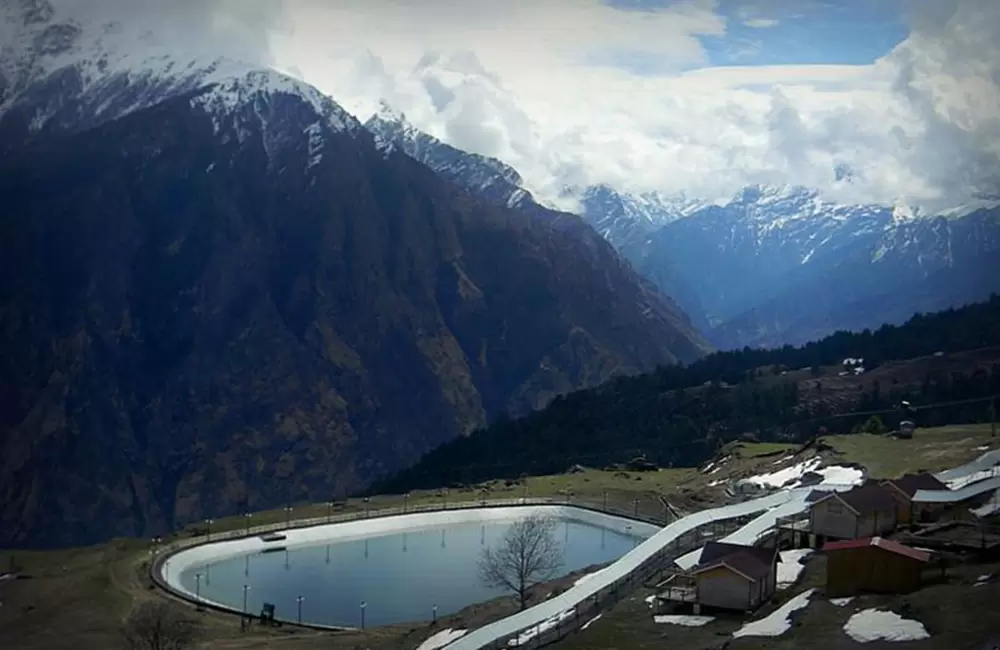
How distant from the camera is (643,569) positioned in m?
60.9

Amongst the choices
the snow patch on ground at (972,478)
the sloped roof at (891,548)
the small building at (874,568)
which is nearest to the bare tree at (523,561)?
the small building at (874,568)

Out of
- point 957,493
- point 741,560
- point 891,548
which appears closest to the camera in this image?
point 891,548

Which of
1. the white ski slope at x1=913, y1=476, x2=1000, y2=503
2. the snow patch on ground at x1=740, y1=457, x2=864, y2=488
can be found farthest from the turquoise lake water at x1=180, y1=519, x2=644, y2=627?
the white ski slope at x1=913, y1=476, x2=1000, y2=503

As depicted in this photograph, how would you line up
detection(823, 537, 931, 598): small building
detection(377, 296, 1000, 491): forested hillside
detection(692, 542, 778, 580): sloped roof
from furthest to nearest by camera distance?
detection(377, 296, 1000, 491): forested hillside → detection(692, 542, 778, 580): sloped roof → detection(823, 537, 931, 598): small building

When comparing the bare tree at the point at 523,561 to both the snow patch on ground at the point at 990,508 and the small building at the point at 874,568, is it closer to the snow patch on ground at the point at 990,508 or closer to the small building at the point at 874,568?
the small building at the point at 874,568

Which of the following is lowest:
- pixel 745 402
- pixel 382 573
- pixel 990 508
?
pixel 382 573

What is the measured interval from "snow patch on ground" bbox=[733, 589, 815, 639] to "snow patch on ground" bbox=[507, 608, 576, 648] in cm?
1035

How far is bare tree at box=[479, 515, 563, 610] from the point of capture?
2571 inches

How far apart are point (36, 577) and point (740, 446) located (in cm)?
6606

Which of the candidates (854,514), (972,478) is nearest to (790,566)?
(854,514)

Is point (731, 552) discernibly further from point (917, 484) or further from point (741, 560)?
point (917, 484)

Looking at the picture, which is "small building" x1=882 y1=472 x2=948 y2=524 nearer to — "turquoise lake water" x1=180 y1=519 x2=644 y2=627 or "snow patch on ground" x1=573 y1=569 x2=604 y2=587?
"snow patch on ground" x1=573 y1=569 x2=604 y2=587

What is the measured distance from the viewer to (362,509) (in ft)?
344

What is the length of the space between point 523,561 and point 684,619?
18605 mm
